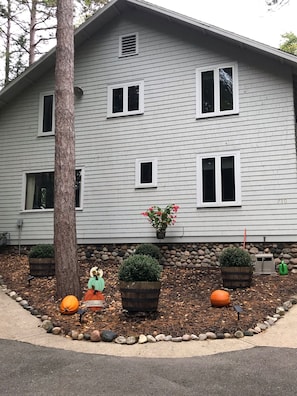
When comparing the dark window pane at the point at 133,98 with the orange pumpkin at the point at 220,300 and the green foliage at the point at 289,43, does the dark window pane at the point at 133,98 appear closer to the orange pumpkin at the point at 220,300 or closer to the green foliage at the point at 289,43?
the orange pumpkin at the point at 220,300

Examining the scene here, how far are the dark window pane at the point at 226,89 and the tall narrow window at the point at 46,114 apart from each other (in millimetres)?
5350

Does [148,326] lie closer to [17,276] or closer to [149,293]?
[149,293]

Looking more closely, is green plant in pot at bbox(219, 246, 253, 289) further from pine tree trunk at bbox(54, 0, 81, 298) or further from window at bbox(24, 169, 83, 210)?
window at bbox(24, 169, 83, 210)

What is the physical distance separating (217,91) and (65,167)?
5010 mm

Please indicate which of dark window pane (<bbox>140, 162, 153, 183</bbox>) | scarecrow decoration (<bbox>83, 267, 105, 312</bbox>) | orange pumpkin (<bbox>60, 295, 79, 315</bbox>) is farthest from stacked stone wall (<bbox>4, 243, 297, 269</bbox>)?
orange pumpkin (<bbox>60, 295, 79, 315</bbox>)

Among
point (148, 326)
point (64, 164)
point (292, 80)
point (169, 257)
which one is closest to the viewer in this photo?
point (148, 326)

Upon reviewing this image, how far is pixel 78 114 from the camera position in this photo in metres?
11.2

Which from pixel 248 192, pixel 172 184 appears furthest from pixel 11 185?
pixel 248 192

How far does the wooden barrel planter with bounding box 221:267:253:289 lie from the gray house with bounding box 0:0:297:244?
2.11 m

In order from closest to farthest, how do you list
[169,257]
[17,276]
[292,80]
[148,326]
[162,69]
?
[148,326] < [17,276] < [292,80] < [169,257] < [162,69]

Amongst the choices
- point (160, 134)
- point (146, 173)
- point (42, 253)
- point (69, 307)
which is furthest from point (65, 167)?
point (160, 134)

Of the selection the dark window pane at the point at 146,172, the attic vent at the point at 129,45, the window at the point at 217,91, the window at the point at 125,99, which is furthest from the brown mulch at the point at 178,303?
the attic vent at the point at 129,45

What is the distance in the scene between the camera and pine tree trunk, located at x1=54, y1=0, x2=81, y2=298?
21.1 ft

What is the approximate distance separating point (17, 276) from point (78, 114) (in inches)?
208
